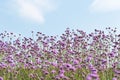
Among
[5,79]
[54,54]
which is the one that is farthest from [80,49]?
[5,79]

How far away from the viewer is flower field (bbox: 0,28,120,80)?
7398mm

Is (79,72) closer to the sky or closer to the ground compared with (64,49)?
closer to the ground

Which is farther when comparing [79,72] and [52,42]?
[52,42]

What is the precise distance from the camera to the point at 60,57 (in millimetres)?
8938

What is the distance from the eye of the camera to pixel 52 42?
421 inches

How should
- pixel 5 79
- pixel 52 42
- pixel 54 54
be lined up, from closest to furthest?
pixel 5 79 < pixel 54 54 < pixel 52 42

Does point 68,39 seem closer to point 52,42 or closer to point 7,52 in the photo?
point 52,42

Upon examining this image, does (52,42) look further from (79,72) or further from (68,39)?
(79,72)

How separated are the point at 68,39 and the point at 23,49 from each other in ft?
4.57

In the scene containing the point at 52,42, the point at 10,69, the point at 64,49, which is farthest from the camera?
the point at 52,42

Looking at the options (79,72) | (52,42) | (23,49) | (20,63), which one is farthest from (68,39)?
(79,72)

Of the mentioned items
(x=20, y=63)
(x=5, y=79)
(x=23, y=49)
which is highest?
(x=23, y=49)

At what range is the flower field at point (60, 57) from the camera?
291 inches

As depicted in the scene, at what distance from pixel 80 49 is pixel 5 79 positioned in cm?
364
